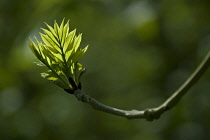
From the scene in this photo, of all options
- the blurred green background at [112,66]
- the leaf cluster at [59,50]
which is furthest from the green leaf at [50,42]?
the blurred green background at [112,66]

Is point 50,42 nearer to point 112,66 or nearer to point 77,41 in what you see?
point 77,41

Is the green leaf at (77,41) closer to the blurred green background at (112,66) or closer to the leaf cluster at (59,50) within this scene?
the leaf cluster at (59,50)

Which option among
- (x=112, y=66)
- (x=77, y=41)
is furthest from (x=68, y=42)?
(x=112, y=66)

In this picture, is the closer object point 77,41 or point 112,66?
point 77,41

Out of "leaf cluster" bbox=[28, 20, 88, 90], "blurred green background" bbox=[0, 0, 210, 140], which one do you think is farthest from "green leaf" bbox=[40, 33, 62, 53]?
"blurred green background" bbox=[0, 0, 210, 140]

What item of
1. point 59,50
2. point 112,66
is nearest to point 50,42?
point 59,50

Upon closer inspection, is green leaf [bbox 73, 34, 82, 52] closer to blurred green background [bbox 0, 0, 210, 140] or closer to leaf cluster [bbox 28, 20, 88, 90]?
leaf cluster [bbox 28, 20, 88, 90]

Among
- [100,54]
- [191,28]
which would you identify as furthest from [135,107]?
[191,28]

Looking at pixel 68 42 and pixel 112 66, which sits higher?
pixel 68 42
